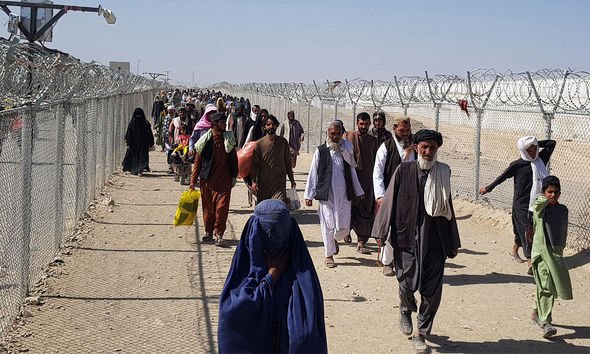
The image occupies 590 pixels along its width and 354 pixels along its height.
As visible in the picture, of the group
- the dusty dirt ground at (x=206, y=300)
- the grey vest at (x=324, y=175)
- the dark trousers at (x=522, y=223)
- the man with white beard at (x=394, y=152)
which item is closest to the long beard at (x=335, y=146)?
the grey vest at (x=324, y=175)

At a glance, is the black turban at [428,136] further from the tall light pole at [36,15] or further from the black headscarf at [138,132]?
the tall light pole at [36,15]

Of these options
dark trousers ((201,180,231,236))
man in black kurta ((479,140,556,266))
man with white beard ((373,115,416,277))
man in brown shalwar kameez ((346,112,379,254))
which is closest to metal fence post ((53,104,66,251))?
dark trousers ((201,180,231,236))

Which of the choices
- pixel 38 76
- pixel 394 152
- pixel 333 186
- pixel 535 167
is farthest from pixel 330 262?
pixel 38 76

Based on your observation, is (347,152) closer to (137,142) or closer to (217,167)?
(217,167)

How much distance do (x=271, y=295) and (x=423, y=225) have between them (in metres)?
2.19

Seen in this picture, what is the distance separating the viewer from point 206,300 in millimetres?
6531

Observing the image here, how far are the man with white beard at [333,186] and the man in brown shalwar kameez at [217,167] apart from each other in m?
1.31

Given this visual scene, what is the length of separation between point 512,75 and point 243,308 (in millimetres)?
7860

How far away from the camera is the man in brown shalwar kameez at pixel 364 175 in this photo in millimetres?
8469

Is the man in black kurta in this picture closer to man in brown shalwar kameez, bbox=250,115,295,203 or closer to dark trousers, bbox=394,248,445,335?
man in brown shalwar kameez, bbox=250,115,295,203

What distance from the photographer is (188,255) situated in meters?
8.38

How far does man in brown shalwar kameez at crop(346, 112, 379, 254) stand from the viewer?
8469 mm

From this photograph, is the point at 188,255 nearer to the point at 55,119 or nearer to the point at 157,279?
the point at 157,279

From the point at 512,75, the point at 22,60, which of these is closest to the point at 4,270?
the point at 22,60
